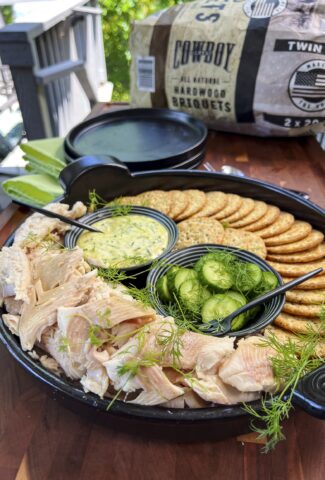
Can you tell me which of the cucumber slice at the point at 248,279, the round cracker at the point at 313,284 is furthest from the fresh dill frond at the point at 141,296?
the round cracker at the point at 313,284

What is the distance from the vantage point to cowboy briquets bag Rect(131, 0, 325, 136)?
2475mm

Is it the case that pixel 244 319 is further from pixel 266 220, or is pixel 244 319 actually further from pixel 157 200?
pixel 157 200

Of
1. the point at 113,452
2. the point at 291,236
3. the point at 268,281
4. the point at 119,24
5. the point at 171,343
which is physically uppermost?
the point at 171,343

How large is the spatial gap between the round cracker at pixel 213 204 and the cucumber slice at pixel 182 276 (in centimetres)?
56

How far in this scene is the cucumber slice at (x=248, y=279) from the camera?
131 centimetres

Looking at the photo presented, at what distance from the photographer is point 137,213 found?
1835 millimetres

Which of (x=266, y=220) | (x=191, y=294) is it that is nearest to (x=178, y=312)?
(x=191, y=294)

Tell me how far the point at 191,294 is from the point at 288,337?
33 cm

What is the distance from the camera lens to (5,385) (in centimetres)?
131

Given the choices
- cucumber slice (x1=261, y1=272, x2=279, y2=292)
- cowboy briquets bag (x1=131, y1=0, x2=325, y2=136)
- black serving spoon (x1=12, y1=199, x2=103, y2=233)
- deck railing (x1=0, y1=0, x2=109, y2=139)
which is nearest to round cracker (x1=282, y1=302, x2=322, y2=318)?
cucumber slice (x1=261, y1=272, x2=279, y2=292)

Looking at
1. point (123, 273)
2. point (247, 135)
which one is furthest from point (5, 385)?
point (247, 135)

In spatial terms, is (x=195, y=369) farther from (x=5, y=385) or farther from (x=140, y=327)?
(x=5, y=385)

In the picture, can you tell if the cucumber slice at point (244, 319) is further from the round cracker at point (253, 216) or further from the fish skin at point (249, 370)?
the round cracker at point (253, 216)

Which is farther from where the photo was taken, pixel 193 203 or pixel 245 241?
pixel 193 203
